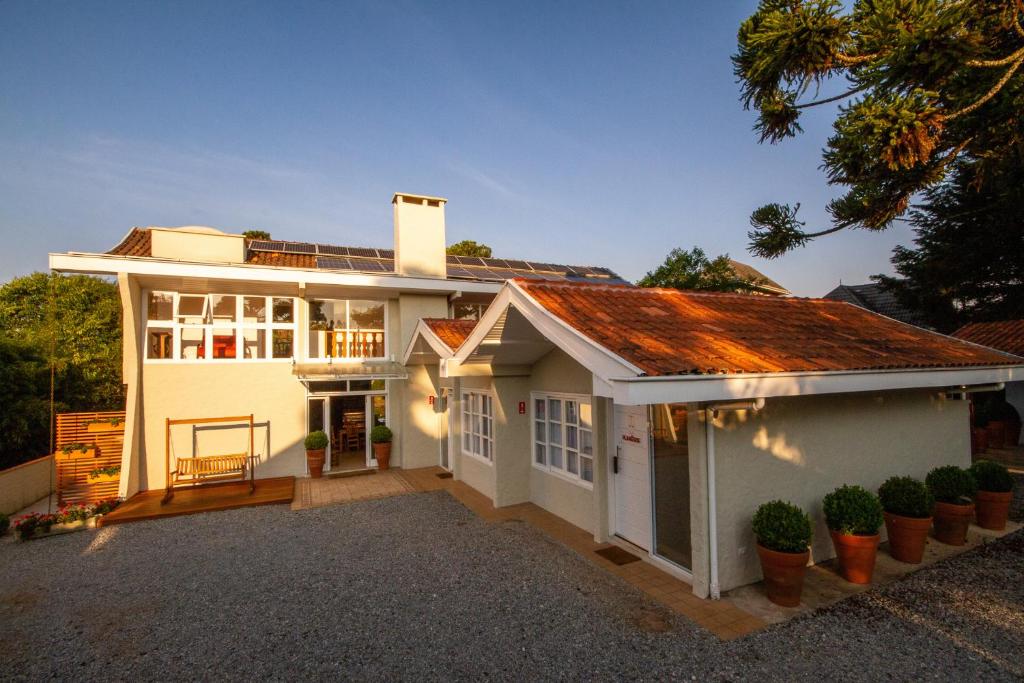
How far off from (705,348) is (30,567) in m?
10.0

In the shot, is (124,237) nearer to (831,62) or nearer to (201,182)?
(201,182)

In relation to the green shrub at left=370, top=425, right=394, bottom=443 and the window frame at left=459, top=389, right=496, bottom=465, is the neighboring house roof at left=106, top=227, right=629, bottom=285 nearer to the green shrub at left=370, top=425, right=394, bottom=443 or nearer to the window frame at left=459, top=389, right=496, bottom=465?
the window frame at left=459, top=389, right=496, bottom=465

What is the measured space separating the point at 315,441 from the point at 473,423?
14.8 ft

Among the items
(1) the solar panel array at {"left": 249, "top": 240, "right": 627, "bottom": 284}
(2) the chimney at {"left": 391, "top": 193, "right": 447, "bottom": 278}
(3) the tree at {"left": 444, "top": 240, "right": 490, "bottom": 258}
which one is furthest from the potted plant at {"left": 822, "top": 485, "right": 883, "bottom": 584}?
(3) the tree at {"left": 444, "top": 240, "right": 490, "bottom": 258}

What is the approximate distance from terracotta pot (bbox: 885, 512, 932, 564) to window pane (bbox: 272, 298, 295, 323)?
→ 12991mm

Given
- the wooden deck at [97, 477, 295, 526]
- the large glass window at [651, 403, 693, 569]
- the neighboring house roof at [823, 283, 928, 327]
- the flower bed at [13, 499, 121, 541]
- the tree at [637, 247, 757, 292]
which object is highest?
the tree at [637, 247, 757, 292]

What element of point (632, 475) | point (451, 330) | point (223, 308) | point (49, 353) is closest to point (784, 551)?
point (632, 475)

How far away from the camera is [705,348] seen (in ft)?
17.2

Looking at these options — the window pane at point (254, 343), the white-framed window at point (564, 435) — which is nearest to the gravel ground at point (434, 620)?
the white-framed window at point (564, 435)

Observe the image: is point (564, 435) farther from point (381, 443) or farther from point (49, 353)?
point (49, 353)

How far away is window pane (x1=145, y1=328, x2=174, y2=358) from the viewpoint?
37.8 feet

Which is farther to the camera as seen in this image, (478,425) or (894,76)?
(478,425)

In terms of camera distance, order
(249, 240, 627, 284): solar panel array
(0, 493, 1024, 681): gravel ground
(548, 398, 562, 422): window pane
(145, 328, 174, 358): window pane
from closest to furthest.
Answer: (0, 493, 1024, 681): gravel ground, (548, 398, 562, 422): window pane, (145, 328, 174, 358): window pane, (249, 240, 627, 284): solar panel array

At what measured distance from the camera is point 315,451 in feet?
40.3
